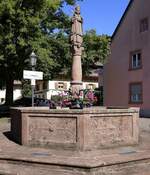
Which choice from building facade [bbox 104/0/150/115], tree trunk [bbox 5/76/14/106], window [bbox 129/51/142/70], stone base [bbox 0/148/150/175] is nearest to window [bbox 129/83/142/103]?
building facade [bbox 104/0/150/115]

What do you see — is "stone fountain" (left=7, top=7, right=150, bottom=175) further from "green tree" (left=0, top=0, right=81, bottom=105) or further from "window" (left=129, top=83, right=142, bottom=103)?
"window" (left=129, top=83, right=142, bottom=103)

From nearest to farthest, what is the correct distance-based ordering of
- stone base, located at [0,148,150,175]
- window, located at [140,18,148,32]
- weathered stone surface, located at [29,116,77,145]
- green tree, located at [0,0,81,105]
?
stone base, located at [0,148,150,175], weathered stone surface, located at [29,116,77,145], green tree, located at [0,0,81,105], window, located at [140,18,148,32]

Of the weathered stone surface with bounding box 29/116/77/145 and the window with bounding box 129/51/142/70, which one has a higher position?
the window with bounding box 129/51/142/70

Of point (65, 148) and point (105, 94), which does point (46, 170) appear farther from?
point (105, 94)

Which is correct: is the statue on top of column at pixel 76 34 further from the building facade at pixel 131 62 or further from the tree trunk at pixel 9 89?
the building facade at pixel 131 62

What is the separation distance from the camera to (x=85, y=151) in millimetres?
11891

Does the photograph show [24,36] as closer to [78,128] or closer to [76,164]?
[78,128]

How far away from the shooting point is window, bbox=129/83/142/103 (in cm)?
3377

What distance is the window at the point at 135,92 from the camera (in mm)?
33772

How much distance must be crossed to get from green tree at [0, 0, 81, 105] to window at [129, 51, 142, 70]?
713cm

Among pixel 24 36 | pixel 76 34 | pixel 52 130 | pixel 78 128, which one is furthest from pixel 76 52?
pixel 24 36

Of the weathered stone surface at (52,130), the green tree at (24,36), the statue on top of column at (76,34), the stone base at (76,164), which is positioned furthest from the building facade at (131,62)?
the stone base at (76,164)

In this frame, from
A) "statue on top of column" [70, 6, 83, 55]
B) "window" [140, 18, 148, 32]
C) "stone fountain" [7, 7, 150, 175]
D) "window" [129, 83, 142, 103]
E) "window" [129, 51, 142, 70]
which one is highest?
"window" [140, 18, 148, 32]

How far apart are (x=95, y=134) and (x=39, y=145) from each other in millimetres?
1660
